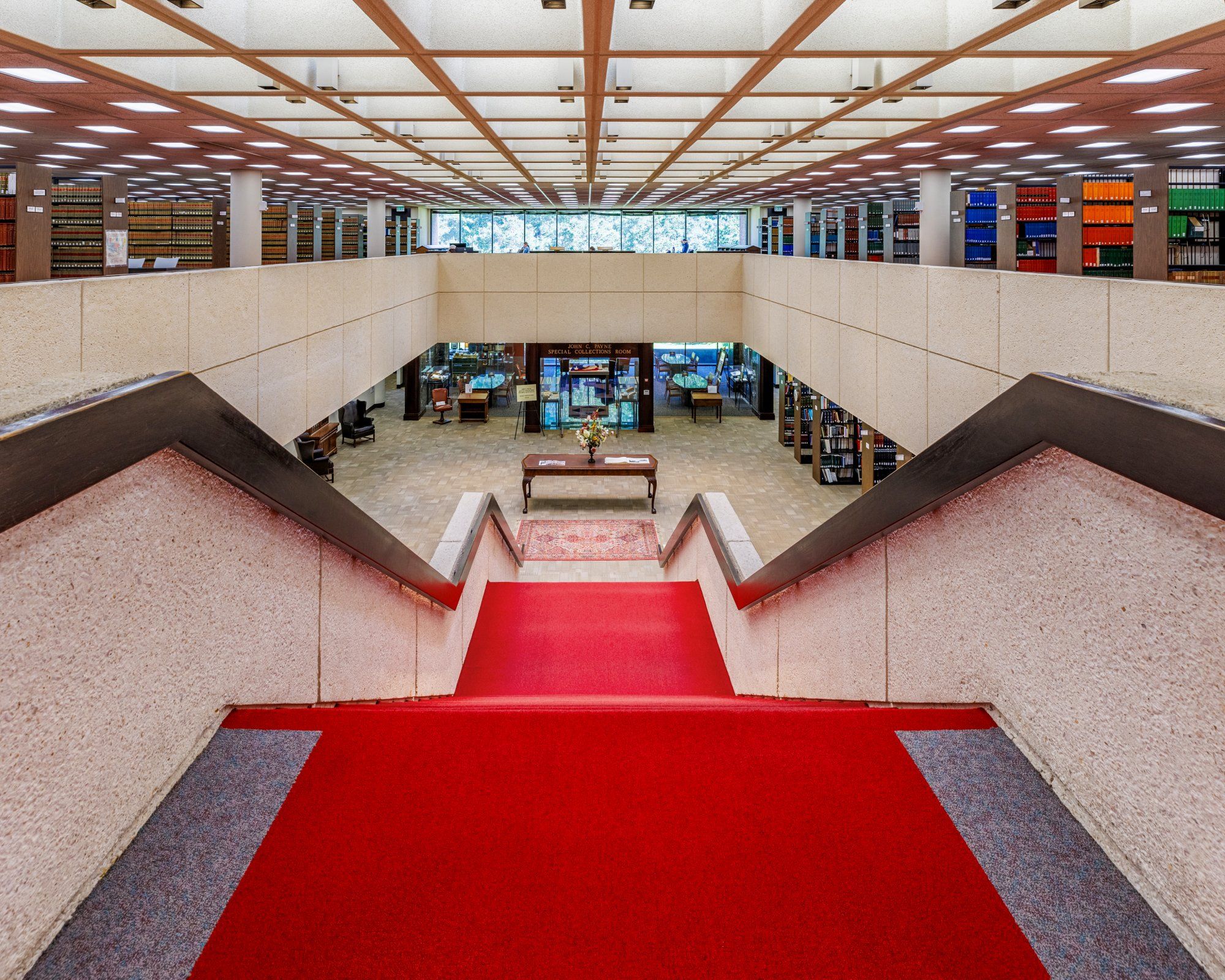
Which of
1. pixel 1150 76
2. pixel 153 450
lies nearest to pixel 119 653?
pixel 153 450

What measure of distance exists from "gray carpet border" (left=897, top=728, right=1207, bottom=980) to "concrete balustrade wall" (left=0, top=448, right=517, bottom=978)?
5.77 ft

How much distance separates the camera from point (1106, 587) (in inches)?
69.0

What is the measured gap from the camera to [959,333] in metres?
7.55

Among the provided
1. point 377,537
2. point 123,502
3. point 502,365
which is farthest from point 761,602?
point 502,365

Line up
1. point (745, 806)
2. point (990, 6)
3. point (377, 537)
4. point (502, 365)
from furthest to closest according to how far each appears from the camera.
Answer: point (502, 365) < point (990, 6) < point (377, 537) < point (745, 806)

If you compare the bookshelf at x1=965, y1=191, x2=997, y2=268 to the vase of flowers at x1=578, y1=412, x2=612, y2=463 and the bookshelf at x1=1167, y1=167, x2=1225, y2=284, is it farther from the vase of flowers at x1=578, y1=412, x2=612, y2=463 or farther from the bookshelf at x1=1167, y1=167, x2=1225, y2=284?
the vase of flowers at x1=578, y1=412, x2=612, y2=463

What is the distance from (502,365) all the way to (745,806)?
87.9 feet

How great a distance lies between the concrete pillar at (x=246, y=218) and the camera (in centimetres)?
1011

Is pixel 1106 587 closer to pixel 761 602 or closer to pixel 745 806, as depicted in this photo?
pixel 745 806

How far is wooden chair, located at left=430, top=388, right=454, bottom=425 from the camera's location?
74.3 ft

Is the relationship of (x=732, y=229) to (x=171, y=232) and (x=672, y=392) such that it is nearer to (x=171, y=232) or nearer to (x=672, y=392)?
(x=672, y=392)

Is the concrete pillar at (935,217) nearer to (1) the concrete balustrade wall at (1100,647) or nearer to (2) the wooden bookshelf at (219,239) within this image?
(2) the wooden bookshelf at (219,239)

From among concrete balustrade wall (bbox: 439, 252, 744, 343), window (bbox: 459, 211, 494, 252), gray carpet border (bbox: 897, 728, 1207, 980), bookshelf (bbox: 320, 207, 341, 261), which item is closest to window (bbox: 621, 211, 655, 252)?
window (bbox: 459, 211, 494, 252)

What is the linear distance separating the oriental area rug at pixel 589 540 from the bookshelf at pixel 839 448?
4011 mm
